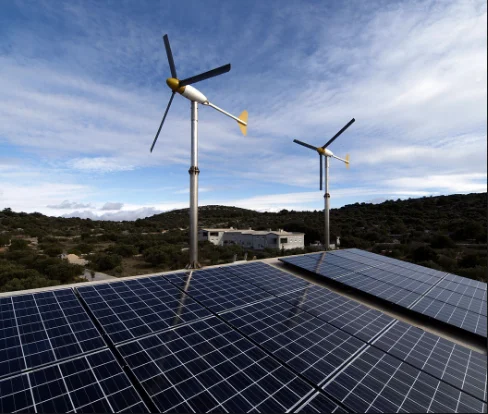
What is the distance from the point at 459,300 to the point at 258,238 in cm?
5128

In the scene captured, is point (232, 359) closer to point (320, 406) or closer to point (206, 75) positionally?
point (320, 406)

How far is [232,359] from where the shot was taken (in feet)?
22.8

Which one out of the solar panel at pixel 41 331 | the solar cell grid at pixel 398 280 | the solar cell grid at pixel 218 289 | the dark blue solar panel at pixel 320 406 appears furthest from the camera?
the solar cell grid at pixel 398 280

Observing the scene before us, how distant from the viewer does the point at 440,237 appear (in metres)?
51.1

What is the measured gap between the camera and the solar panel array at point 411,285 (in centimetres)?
1230

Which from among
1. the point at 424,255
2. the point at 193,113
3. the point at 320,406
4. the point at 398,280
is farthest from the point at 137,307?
the point at 424,255

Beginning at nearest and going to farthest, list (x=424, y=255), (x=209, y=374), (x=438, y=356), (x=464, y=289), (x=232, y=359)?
(x=209, y=374) < (x=232, y=359) < (x=438, y=356) < (x=464, y=289) < (x=424, y=255)

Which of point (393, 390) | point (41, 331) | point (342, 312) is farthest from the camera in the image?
point (342, 312)

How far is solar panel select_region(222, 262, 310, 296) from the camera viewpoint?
40.8ft

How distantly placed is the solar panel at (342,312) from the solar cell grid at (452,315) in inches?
95.6

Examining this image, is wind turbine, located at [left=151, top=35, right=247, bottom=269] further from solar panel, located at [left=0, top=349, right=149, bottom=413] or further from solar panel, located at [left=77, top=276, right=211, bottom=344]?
solar panel, located at [left=0, top=349, right=149, bottom=413]

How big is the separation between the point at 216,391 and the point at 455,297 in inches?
604

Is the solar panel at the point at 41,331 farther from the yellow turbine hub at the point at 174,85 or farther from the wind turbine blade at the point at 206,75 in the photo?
the wind turbine blade at the point at 206,75

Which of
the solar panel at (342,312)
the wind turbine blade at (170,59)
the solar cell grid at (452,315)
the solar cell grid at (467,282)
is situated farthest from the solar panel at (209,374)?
the solar cell grid at (467,282)
